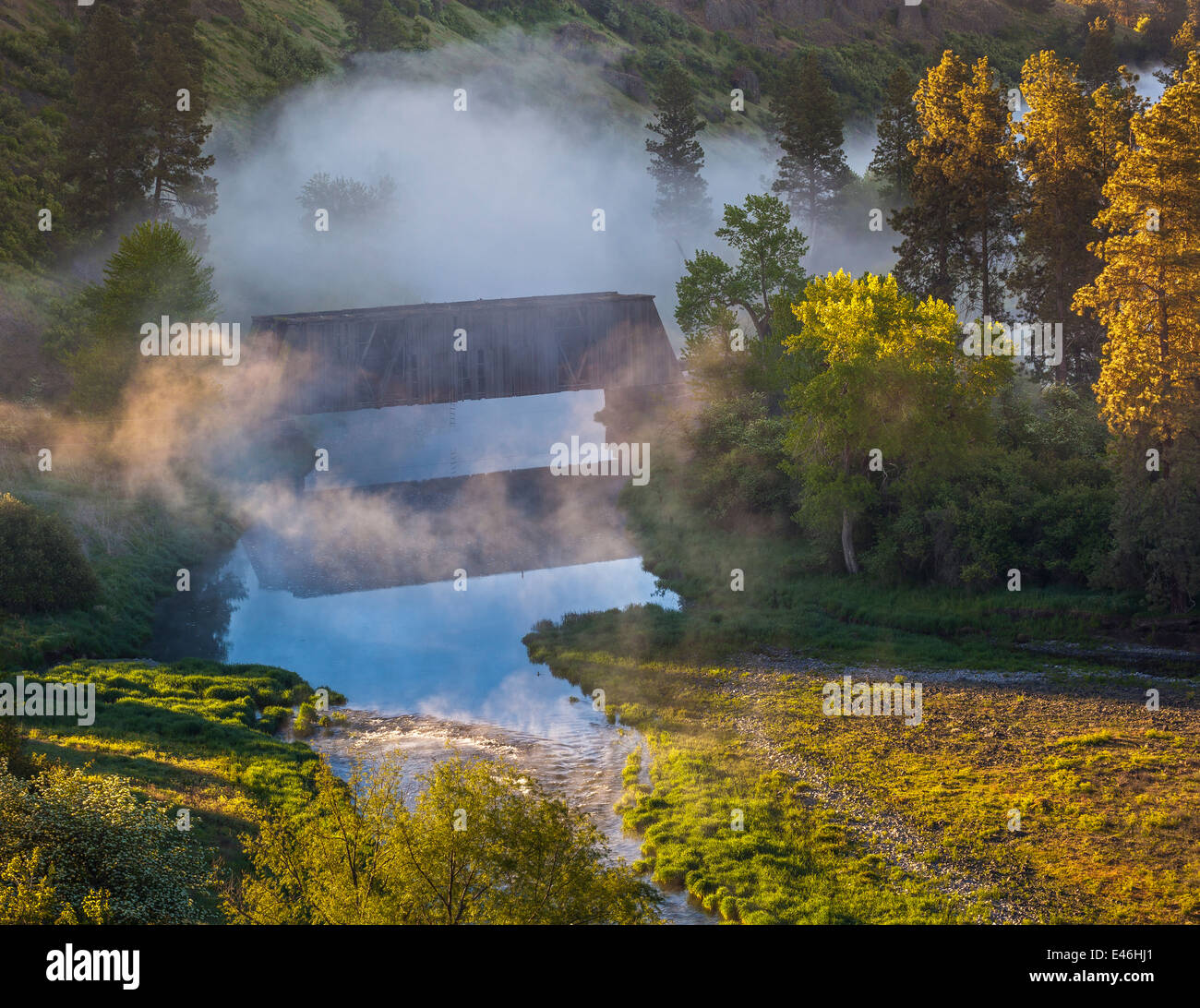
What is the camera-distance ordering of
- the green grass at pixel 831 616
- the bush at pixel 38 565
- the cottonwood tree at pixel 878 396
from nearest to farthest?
1. the green grass at pixel 831 616
2. the bush at pixel 38 565
3. the cottonwood tree at pixel 878 396

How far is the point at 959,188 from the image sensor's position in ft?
188

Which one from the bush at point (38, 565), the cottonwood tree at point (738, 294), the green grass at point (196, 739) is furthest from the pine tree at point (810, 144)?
the green grass at point (196, 739)

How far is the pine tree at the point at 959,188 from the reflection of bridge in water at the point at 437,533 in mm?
23036

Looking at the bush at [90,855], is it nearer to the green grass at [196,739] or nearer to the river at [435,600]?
the green grass at [196,739]

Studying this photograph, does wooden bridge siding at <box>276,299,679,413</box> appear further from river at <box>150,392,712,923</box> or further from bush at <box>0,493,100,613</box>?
bush at <box>0,493,100,613</box>

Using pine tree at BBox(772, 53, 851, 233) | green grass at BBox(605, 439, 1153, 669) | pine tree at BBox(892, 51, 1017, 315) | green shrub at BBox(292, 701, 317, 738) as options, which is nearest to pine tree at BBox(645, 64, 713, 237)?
pine tree at BBox(772, 53, 851, 233)

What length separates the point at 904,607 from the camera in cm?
3988

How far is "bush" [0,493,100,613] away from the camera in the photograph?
123 feet

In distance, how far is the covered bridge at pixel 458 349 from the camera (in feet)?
205

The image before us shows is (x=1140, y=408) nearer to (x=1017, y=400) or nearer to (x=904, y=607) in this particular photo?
(x=904, y=607)

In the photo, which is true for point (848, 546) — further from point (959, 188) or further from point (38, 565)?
point (38, 565)

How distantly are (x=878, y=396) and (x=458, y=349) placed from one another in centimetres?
3042

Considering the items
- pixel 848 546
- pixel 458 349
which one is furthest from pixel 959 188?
pixel 458 349

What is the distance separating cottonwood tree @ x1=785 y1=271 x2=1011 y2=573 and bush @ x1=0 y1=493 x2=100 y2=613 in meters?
29.0
